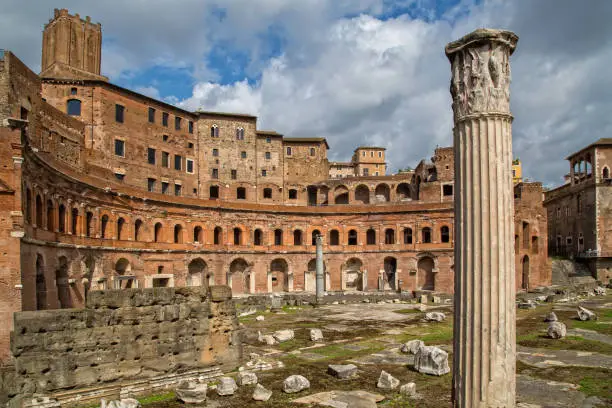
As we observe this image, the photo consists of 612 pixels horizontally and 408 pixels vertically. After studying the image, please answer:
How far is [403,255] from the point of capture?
44.5 m

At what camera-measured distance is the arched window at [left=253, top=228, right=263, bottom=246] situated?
4503 centimetres

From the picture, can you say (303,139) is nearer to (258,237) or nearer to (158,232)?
(258,237)

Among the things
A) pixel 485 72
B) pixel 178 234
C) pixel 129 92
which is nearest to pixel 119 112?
pixel 129 92

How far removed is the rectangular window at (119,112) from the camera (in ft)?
130

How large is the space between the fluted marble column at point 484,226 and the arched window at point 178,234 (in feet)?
119

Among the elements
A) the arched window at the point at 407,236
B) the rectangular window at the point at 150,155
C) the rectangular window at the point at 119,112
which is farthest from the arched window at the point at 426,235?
the rectangular window at the point at 119,112

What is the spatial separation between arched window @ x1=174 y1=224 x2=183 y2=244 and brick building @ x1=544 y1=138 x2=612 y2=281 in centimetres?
3870

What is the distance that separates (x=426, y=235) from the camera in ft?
148

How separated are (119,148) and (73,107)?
4527mm

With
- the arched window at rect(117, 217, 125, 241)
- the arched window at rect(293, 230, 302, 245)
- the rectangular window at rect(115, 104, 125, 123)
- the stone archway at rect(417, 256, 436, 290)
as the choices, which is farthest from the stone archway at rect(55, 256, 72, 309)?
the stone archway at rect(417, 256, 436, 290)

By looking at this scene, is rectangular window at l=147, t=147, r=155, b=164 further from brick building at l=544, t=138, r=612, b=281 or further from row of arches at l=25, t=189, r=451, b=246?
brick building at l=544, t=138, r=612, b=281

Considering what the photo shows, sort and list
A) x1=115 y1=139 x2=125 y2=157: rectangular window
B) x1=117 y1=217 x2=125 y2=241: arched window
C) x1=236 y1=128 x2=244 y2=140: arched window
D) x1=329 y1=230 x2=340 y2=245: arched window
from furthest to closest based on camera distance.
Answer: x1=236 y1=128 x2=244 y2=140: arched window → x1=329 y1=230 x2=340 y2=245: arched window → x1=115 y1=139 x2=125 y2=157: rectangular window → x1=117 y1=217 x2=125 y2=241: arched window

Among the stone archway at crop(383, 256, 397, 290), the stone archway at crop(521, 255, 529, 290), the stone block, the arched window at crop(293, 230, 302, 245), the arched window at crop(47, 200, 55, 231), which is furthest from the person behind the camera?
the arched window at crop(293, 230, 302, 245)

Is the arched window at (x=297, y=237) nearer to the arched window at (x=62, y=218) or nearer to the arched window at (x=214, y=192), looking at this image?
the arched window at (x=214, y=192)
